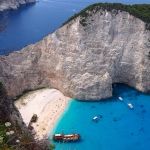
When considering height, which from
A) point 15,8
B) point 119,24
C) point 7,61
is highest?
point 119,24

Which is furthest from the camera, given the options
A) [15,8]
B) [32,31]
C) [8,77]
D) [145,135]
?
[15,8]

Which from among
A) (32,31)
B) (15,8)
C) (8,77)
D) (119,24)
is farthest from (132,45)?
(15,8)

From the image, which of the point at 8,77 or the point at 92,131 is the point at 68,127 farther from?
the point at 8,77

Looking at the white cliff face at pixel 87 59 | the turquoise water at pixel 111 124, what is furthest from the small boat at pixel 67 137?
the white cliff face at pixel 87 59

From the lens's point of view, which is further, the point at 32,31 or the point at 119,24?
the point at 32,31

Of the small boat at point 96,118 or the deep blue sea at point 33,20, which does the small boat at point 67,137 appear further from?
the deep blue sea at point 33,20

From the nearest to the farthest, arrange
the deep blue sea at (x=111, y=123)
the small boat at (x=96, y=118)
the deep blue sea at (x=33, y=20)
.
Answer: the deep blue sea at (x=111, y=123)
the small boat at (x=96, y=118)
the deep blue sea at (x=33, y=20)
